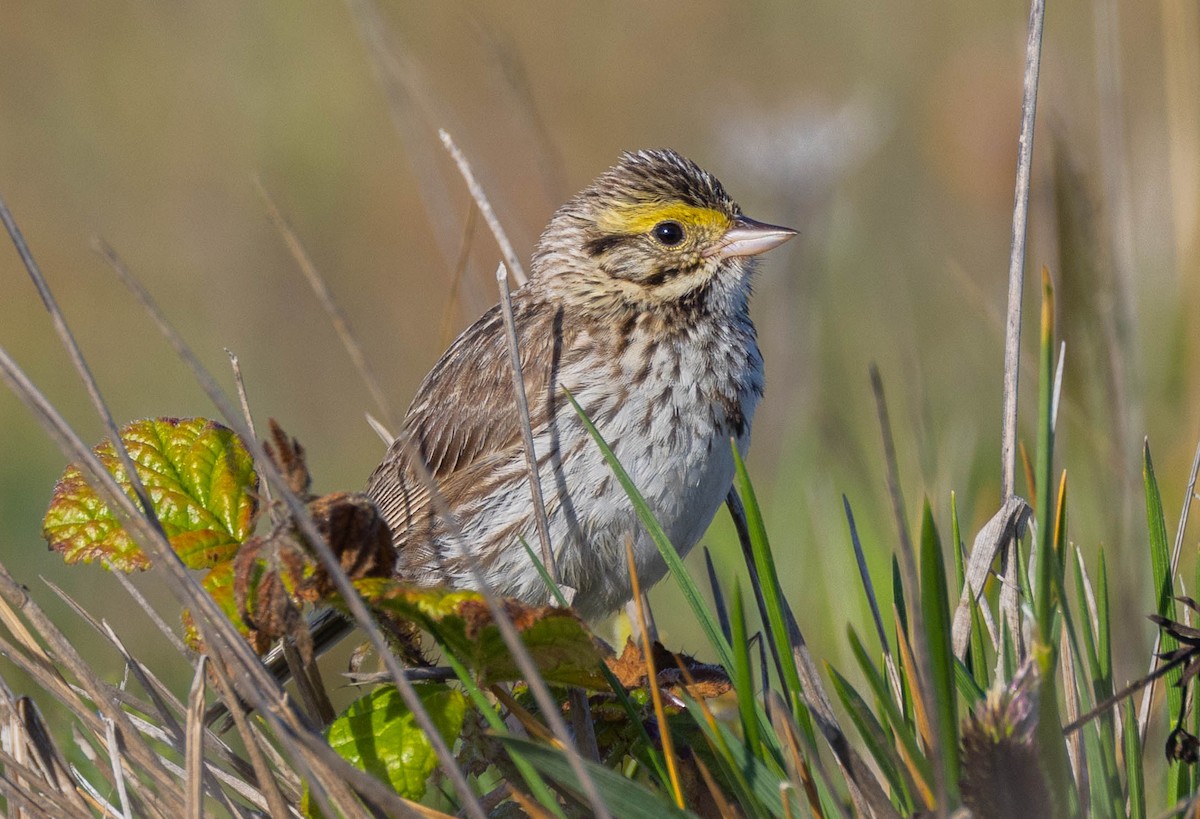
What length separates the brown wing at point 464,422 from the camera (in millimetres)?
3182

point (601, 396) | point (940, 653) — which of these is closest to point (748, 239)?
point (601, 396)

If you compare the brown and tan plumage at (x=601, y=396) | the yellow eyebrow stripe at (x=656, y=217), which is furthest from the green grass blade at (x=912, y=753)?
the yellow eyebrow stripe at (x=656, y=217)

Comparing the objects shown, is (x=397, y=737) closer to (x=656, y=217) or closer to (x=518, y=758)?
(x=518, y=758)

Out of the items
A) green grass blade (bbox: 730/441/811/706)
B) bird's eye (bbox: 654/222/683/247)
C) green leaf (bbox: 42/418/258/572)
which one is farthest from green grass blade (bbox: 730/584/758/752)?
bird's eye (bbox: 654/222/683/247)

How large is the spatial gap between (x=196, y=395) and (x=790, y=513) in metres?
3.26

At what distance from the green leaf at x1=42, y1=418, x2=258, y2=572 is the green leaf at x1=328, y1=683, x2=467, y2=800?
1.01ft

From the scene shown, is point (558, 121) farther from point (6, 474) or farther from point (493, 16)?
point (6, 474)

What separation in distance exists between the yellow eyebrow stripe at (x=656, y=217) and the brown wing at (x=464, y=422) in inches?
9.8

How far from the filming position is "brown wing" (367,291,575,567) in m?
3.18

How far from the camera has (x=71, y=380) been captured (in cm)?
638

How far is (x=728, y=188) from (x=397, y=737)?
469cm

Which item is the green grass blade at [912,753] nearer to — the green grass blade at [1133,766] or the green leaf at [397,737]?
the green grass blade at [1133,766]

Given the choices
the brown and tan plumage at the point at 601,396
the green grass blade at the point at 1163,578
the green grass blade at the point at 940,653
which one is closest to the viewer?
the green grass blade at the point at 940,653

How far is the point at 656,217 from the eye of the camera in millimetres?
3270
